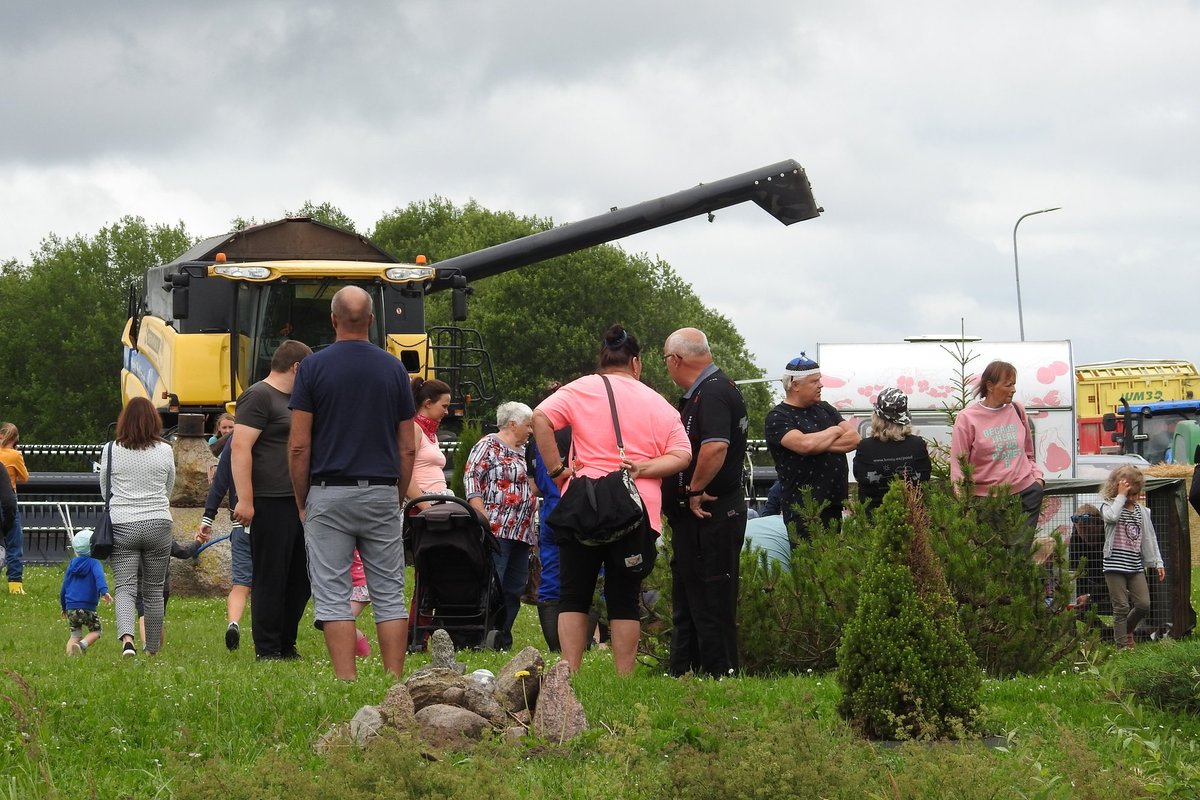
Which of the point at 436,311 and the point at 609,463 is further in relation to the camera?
the point at 436,311

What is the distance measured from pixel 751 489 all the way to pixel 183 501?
28.6 ft

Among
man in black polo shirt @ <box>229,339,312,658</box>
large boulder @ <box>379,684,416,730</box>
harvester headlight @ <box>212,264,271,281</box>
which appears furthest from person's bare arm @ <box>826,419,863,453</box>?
harvester headlight @ <box>212,264,271,281</box>

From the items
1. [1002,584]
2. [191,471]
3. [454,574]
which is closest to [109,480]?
[454,574]

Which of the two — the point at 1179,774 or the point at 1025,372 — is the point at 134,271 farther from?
the point at 1179,774

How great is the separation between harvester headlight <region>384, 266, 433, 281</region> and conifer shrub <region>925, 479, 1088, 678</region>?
40.5ft

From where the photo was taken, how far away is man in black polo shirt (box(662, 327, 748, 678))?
8.35 meters

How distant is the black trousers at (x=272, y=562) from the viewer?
9125mm

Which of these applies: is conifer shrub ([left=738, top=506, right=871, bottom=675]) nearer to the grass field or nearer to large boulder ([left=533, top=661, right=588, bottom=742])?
the grass field

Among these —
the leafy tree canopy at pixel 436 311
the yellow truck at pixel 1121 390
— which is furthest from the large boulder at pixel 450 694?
the leafy tree canopy at pixel 436 311

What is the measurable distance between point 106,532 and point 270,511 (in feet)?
6.20

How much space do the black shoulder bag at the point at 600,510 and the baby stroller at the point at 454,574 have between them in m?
2.49

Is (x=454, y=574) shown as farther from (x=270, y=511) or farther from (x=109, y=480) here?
(x=109, y=480)

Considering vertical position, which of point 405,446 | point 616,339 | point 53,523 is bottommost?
point 53,523

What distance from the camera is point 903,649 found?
634 centimetres
